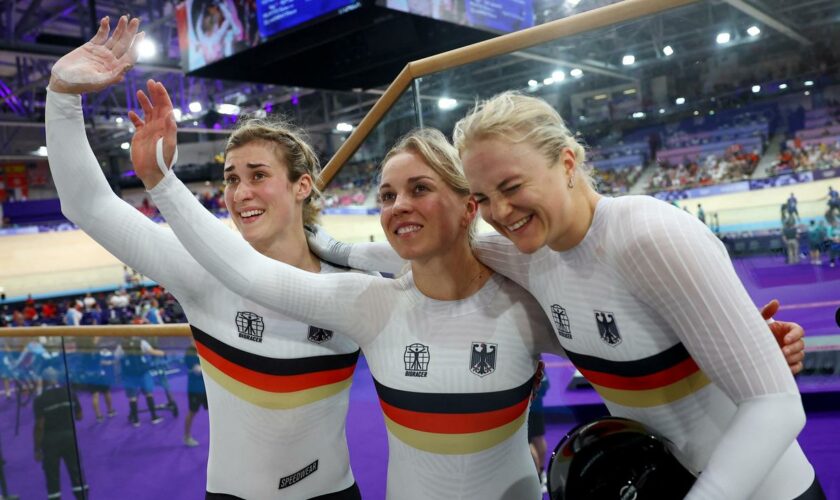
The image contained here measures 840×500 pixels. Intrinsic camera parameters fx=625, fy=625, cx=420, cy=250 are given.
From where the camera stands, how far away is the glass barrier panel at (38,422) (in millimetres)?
3371

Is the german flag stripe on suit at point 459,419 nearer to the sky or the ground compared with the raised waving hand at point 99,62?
nearer to the ground

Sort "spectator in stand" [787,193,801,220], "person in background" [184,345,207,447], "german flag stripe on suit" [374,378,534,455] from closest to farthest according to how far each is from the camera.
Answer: "german flag stripe on suit" [374,378,534,455] < "spectator in stand" [787,193,801,220] < "person in background" [184,345,207,447]

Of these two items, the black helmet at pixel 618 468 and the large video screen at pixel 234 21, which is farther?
the large video screen at pixel 234 21

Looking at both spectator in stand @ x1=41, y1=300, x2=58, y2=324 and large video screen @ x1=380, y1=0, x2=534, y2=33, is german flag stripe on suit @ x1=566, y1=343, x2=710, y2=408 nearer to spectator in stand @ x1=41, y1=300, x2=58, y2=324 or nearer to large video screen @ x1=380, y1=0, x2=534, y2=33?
large video screen @ x1=380, y1=0, x2=534, y2=33

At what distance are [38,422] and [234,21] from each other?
5.63 meters

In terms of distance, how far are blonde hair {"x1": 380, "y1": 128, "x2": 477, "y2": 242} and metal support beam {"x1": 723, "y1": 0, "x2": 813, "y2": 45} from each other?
3.48 feet

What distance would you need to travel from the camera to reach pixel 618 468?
1.15 metres

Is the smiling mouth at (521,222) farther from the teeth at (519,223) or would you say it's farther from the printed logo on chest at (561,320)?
the printed logo on chest at (561,320)

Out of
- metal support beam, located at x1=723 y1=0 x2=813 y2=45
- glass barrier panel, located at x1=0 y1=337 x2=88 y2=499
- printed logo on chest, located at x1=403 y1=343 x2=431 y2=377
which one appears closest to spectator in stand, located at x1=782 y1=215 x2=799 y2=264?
metal support beam, located at x1=723 y1=0 x2=813 y2=45

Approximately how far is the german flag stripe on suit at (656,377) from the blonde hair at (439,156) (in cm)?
55

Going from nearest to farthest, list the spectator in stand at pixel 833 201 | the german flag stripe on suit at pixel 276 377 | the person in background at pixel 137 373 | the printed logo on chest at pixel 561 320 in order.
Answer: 1. the printed logo on chest at pixel 561 320
2. the german flag stripe on suit at pixel 276 377
3. the spectator in stand at pixel 833 201
4. the person in background at pixel 137 373

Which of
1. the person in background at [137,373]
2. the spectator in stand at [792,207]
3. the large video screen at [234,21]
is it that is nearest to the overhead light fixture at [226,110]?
the large video screen at [234,21]

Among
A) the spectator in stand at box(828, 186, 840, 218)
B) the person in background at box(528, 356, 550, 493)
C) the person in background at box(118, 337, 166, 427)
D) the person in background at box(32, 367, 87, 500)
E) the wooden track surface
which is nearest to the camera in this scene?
the spectator in stand at box(828, 186, 840, 218)

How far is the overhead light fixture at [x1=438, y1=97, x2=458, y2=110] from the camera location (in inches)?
105
